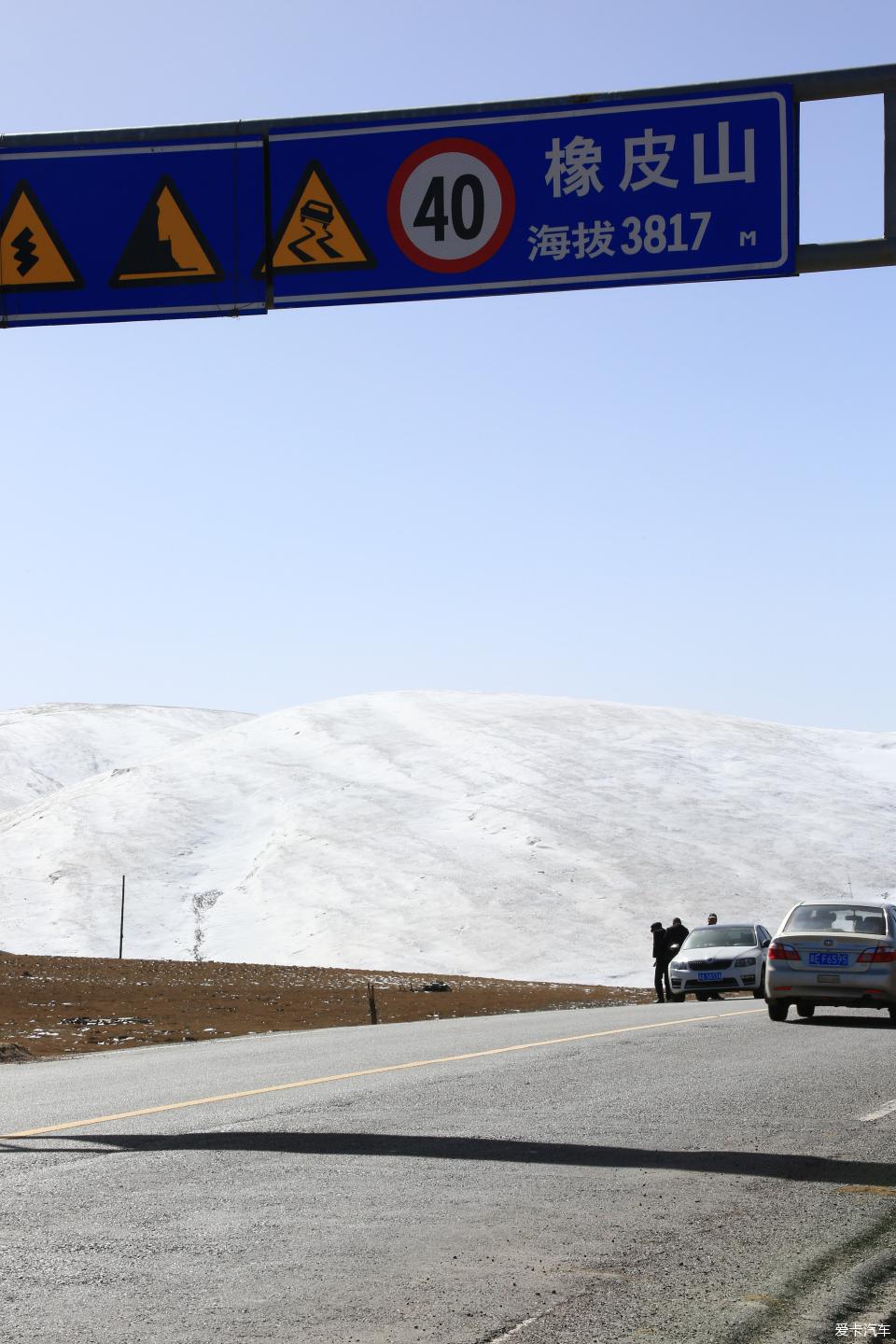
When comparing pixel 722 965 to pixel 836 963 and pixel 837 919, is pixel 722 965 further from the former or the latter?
pixel 836 963

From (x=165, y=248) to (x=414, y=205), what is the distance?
72.2 inches

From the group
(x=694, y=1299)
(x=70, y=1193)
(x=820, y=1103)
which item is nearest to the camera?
(x=694, y=1299)

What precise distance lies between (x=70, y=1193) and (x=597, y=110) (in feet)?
23.8

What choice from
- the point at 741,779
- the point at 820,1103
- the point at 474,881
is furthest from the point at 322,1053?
the point at 741,779

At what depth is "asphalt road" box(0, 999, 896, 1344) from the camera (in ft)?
16.2

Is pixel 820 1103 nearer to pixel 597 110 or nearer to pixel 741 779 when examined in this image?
pixel 597 110

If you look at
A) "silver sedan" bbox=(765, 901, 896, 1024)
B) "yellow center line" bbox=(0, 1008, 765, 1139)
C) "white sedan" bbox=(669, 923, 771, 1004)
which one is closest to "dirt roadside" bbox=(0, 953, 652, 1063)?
"white sedan" bbox=(669, 923, 771, 1004)

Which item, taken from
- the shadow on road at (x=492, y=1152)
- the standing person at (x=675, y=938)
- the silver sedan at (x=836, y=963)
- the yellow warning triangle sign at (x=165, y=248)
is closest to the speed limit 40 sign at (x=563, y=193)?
the yellow warning triangle sign at (x=165, y=248)

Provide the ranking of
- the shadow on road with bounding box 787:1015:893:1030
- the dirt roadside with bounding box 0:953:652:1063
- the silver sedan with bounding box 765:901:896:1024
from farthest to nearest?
the dirt roadside with bounding box 0:953:652:1063, the shadow on road with bounding box 787:1015:893:1030, the silver sedan with bounding box 765:901:896:1024

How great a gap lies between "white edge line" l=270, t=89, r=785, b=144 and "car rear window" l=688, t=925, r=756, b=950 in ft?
68.8

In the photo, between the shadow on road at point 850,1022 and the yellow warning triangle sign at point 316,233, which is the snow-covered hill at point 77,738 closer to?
the shadow on road at point 850,1022

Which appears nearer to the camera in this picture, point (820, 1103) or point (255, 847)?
point (820, 1103)

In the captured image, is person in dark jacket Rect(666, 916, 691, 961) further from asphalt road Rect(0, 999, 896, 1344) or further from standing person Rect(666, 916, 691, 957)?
asphalt road Rect(0, 999, 896, 1344)

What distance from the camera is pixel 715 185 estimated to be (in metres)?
9.64
